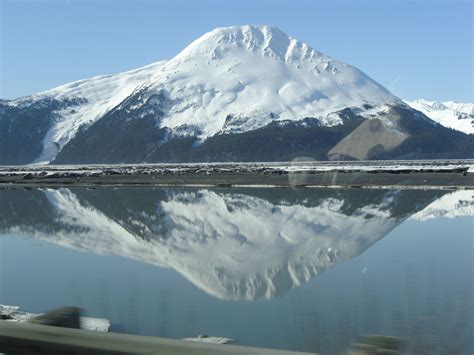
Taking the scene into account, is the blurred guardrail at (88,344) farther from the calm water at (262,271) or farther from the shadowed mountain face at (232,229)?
the shadowed mountain face at (232,229)

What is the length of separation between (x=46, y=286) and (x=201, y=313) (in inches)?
170

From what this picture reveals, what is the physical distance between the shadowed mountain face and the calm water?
0.07 m

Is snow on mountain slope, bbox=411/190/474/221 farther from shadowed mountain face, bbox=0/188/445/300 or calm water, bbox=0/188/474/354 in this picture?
shadowed mountain face, bbox=0/188/445/300

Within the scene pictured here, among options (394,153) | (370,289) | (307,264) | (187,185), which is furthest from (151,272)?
(394,153)

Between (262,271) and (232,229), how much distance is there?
9.76m

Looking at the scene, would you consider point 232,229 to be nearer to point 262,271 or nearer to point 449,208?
point 262,271

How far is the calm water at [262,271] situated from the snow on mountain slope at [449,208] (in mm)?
95

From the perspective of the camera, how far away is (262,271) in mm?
15039

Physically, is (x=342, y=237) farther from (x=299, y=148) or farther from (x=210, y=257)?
(x=299, y=148)

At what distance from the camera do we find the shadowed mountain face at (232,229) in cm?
1509

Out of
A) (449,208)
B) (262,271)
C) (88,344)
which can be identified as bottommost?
(262,271)

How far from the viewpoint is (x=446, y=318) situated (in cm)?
686

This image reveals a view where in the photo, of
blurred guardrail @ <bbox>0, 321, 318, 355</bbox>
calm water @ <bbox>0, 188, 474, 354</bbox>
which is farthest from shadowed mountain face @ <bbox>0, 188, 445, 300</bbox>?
blurred guardrail @ <bbox>0, 321, 318, 355</bbox>

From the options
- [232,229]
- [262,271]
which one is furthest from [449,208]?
[262,271]
